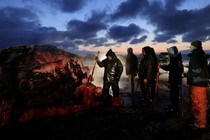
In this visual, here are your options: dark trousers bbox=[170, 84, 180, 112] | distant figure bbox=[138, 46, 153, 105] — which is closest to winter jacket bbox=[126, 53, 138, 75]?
distant figure bbox=[138, 46, 153, 105]

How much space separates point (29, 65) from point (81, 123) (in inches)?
104

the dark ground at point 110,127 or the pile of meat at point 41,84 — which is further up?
the pile of meat at point 41,84

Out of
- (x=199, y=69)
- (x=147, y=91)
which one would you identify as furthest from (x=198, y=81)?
(x=147, y=91)

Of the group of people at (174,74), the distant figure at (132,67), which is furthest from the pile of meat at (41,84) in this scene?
the distant figure at (132,67)

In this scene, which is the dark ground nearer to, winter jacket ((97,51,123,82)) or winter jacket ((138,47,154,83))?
winter jacket ((138,47,154,83))

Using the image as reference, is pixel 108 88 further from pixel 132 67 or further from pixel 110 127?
pixel 110 127

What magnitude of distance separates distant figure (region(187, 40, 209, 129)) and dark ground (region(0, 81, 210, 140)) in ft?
1.34

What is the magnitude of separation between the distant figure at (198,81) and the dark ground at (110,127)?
1.34 ft

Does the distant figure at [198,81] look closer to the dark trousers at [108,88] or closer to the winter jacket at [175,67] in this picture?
the winter jacket at [175,67]

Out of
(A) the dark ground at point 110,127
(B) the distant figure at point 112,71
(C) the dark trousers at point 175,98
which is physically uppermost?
(B) the distant figure at point 112,71

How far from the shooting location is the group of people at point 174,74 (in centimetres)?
625

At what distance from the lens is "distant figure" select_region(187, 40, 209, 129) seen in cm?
620

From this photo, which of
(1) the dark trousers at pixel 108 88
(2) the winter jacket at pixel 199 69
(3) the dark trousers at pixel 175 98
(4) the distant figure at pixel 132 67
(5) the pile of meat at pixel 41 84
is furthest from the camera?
(4) the distant figure at pixel 132 67

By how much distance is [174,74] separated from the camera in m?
7.64
